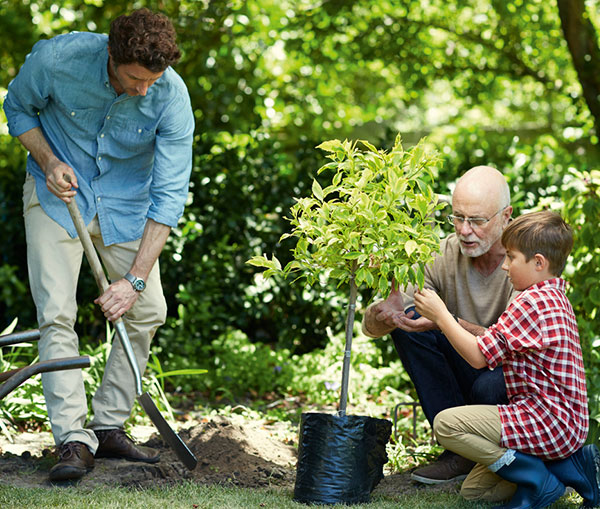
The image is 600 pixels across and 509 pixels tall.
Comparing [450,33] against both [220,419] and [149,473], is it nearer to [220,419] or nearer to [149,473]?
[220,419]

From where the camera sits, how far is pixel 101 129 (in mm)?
3375

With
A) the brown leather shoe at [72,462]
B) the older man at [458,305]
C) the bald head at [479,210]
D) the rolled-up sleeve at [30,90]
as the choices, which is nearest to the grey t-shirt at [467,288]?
the older man at [458,305]

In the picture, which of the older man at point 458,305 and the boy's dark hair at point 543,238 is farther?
the older man at point 458,305

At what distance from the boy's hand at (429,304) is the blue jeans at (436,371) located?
48cm

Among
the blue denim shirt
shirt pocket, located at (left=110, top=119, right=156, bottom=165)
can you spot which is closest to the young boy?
the blue denim shirt

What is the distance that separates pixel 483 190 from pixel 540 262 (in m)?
0.51

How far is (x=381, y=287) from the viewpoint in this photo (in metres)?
2.78

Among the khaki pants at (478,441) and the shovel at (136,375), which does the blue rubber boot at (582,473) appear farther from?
the shovel at (136,375)

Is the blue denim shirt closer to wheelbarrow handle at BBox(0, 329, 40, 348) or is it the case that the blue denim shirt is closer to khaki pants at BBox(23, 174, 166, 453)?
khaki pants at BBox(23, 174, 166, 453)

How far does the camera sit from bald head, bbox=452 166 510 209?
323 cm

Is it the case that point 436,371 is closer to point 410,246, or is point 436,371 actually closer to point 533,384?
point 533,384

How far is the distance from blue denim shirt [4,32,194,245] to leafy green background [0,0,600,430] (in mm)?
1607

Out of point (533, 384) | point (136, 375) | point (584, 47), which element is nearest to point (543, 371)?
point (533, 384)

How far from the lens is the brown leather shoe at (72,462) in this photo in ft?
10.0
